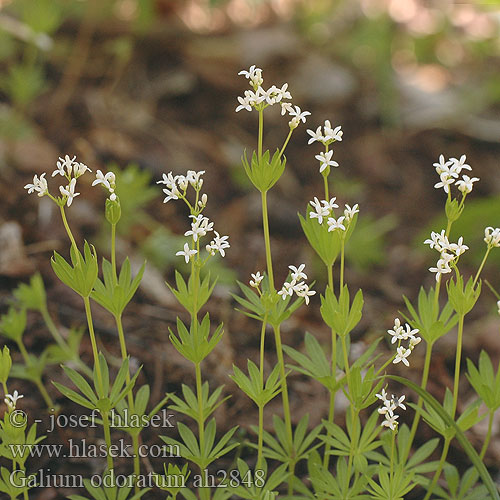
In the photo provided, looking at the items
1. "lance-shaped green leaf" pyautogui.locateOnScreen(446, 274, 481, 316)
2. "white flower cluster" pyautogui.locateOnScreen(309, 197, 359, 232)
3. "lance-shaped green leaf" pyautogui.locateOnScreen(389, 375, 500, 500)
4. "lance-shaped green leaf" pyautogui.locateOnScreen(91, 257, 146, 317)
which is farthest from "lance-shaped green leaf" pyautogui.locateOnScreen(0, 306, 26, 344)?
"lance-shaped green leaf" pyautogui.locateOnScreen(446, 274, 481, 316)

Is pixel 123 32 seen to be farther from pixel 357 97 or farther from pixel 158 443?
pixel 158 443

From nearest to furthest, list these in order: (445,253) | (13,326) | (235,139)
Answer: (445,253) < (13,326) < (235,139)

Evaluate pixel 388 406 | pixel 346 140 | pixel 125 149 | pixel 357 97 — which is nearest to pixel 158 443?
pixel 388 406

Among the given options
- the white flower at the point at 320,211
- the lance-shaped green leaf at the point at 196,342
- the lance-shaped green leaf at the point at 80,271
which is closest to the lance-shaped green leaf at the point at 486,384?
the white flower at the point at 320,211

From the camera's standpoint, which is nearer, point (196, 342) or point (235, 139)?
point (196, 342)

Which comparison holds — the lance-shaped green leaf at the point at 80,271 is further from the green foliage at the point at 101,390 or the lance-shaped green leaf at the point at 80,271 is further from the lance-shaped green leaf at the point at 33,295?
the lance-shaped green leaf at the point at 33,295

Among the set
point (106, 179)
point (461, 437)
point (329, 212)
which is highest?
point (106, 179)

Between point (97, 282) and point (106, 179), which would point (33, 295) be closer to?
point (97, 282)

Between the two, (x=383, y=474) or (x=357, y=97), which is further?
(x=357, y=97)

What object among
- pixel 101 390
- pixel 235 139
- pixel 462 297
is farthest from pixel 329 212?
pixel 235 139
